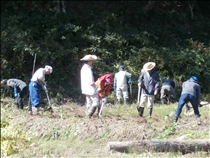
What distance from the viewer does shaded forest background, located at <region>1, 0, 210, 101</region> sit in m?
20.8

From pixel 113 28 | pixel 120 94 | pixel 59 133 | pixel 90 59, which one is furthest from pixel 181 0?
pixel 59 133

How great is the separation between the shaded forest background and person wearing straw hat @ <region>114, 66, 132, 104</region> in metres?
1.74

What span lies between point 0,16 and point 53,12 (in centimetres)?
272

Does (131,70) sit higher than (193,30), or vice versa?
(193,30)

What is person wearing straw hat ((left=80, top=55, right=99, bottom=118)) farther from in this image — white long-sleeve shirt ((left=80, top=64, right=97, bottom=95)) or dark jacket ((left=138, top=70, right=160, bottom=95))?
dark jacket ((left=138, top=70, right=160, bottom=95))

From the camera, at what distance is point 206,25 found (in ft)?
83.0

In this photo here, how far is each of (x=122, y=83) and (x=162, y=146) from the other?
29.2ft

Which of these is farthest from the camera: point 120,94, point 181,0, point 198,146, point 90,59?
point 181,0

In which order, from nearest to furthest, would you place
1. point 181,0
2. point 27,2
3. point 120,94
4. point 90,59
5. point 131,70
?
point 90,59 < point 120,94 < point 131,70 < point 27,2 < point 181,0

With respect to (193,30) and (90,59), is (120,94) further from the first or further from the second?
(193,30)

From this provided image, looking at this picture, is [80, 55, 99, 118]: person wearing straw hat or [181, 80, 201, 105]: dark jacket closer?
[181, 80, 201, 105]: dark jacket

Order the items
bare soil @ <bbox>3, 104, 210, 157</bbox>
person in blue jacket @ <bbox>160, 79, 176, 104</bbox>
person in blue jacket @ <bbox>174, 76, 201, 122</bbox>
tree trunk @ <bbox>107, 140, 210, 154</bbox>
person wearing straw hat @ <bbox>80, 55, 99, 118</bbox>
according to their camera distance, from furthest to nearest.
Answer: person in blue jacket @ <bbox>160, 79, 176, 104</bbox>
person wearing straw hat @ <bbox>80, 55, 99, 118</bbox>
person in blue jacket @ <bbox>174, 76, 201, 122</bbox>
bare soil @ <bbox>3, 104, 210, 157</bbox>
tree trunk @ <bbox>107, 140, 210, 154</bbox>

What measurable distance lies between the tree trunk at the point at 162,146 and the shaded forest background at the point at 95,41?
999cm

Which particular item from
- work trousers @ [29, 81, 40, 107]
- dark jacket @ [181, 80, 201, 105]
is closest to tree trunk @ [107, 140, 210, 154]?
dark jacket @ [181, 80, 201, 105]
